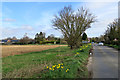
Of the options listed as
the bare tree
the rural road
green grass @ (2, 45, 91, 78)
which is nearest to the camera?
green grass @ (2, 45, 91, 78)

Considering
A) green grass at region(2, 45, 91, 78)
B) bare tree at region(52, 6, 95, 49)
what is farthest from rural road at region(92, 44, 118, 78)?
bare tree at region(52, 6, 95, 49)

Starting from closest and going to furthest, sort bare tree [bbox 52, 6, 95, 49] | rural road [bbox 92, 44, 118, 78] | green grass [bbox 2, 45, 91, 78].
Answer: green grass [bbox 2, 45, 91, 78]
rural road [bbox 92, 44, 118, 78]
bare tree [bbox 52, 6, 95, 49]

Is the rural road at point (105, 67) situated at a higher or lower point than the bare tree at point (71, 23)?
lower

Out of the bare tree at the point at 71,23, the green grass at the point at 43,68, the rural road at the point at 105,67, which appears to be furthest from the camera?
the bare tree at the point at 71,23

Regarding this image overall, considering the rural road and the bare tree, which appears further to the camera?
the bare tree

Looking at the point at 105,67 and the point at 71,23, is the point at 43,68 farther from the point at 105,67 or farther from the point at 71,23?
the point at 71,23

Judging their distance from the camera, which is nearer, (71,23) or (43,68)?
(43,68)

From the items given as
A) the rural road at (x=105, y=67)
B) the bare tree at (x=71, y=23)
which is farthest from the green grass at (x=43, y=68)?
the bare tree at (x=71, y=23)

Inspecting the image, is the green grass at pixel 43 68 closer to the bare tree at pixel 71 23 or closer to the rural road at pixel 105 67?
the rural road at pixel 105 67

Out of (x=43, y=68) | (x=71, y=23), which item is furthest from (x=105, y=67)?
(x=71, y=23)

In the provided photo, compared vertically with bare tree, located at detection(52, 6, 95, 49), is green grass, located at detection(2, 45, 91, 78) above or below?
below

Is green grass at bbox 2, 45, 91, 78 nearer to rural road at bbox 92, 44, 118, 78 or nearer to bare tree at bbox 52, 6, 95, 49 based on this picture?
rural road at bbox 92, 44, 118, 78

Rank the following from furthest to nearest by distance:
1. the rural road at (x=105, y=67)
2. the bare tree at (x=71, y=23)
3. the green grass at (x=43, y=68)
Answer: the bare tree at (x=71, y=23)
the rural road at (x=105, y=67)
the green grass at (x=43, y=68)

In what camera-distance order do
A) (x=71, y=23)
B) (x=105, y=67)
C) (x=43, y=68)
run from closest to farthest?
(x=43, y=68), (x=105, y=67), (x=71, y=23)
